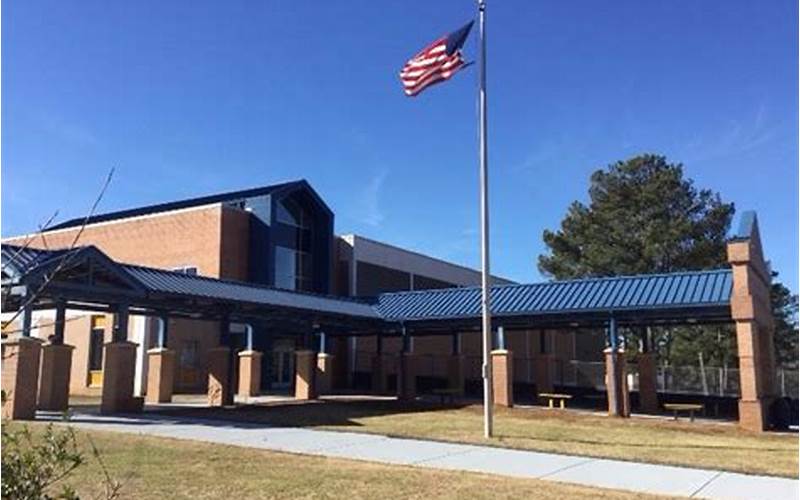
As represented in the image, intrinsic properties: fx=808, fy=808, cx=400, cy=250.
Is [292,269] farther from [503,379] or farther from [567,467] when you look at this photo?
[567,467]

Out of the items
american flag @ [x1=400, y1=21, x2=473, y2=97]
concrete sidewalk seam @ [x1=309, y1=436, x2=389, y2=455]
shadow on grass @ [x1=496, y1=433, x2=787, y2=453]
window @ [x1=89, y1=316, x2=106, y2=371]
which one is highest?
american flag @ [x1=400, y1=21, x2=473, y2=97]

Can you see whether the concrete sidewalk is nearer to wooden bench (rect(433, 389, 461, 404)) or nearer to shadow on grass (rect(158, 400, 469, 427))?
shadow on grass (rect(158, 400, 469, 427))

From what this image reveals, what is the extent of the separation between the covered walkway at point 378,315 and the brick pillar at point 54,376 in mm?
30

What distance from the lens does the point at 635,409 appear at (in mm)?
29906

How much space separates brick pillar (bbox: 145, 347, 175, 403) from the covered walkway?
41 millimetres

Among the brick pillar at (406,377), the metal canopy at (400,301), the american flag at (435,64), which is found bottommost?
the brick pillar at (406,377)

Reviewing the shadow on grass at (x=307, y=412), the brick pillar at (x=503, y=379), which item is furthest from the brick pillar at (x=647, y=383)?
the shadow on grass at (x=307, y=412)

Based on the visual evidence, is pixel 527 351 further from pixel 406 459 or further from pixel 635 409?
pixel 406 459

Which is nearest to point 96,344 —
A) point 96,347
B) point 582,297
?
point 96,347

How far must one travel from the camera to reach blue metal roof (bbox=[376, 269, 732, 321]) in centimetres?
2575

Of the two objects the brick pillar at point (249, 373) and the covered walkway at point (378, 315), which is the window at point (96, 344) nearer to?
A: the covered walkway at point (378, 315)

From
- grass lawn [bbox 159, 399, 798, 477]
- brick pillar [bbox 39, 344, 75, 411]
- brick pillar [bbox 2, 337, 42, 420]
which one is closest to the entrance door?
grass lawn [bbox 159, 399, 798, 477]

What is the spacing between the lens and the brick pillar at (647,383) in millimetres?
29000

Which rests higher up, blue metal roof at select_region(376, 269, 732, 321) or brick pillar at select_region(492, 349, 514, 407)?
blue metal roof at select_region(376, 269, 732, 321)
